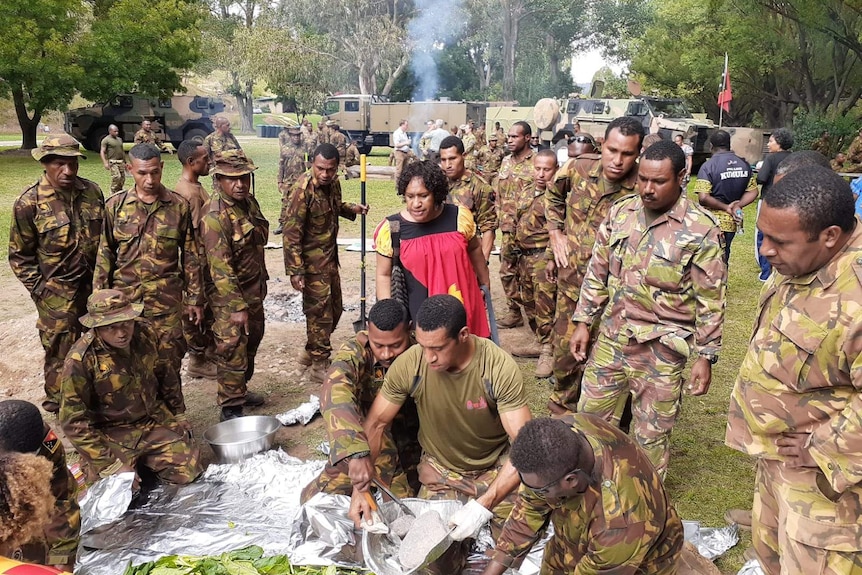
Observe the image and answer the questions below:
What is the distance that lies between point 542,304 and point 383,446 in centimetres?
287

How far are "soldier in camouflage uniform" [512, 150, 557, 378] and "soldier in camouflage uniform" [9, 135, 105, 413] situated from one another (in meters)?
3.54

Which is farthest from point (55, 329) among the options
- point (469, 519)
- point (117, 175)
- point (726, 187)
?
point (117, 175)

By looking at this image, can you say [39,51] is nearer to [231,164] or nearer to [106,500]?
[231,164]

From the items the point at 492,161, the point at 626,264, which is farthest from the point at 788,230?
the point at 492,161

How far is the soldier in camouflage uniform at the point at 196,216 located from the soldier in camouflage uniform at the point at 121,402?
153 centimetres

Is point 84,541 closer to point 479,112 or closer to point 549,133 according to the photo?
point 549,133

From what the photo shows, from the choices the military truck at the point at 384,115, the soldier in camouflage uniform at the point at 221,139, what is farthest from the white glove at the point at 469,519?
the military truck at the point at 384,115

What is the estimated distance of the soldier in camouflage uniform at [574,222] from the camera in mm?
4293

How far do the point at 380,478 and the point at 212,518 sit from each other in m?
0.96

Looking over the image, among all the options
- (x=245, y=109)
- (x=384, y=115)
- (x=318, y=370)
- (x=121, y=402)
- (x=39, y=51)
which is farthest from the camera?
(x=245, y=109)

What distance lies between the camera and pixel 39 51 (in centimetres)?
1961

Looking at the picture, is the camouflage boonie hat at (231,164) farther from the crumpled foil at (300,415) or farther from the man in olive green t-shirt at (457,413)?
the man in olive green t-shirt at (457,413)

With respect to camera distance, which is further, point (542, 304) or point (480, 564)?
point (542, 304)

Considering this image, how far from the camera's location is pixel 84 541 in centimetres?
332
